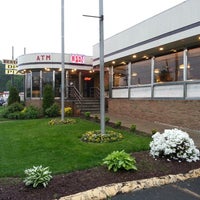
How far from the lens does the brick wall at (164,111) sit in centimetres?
1205

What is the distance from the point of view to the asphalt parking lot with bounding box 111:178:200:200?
5.19 meters

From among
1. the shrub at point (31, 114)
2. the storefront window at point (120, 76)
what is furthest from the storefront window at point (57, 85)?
the storefront window at point (120, 76)

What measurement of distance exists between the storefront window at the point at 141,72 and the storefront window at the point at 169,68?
69 cm

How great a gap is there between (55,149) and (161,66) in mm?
8304

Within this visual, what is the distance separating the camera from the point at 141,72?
654 inches

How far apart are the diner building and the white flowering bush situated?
479 cm

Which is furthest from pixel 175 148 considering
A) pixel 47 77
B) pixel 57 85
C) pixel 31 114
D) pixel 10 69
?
pixel 10 69

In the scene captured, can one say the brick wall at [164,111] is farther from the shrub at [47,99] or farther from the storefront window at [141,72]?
the shrub at [47,99]

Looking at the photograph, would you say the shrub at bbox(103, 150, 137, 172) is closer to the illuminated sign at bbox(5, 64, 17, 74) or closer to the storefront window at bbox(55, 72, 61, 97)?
the storefront window at bbox(55, 72, 61, 97)

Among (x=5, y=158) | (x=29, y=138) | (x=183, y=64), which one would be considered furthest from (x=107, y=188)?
(x=183, y=64)

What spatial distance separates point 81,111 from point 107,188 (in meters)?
14.6

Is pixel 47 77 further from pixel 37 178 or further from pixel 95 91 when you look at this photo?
pixel 37 178

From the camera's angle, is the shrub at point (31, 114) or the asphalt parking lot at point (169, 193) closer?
the asphalt parking lot at point (169, 193)

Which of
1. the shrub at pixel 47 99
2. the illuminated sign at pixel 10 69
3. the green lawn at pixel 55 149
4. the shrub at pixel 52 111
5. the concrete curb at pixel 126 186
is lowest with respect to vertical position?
the concrete curb at pixel 126 186
